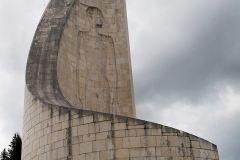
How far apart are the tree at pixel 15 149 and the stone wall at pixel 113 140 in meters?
10.2

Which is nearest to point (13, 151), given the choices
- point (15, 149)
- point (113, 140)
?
point (15, 149)

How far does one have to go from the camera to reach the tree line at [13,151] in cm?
1766

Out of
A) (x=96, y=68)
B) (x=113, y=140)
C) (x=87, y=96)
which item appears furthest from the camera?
(x=96, y=68)

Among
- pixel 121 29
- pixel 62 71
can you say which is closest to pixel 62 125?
pixel 62 71

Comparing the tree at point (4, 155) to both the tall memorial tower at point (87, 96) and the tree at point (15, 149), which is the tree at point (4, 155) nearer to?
the tree at point (15, 149)

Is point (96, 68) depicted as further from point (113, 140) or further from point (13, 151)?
point (13, 151)

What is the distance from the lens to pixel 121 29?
1266 centimetres

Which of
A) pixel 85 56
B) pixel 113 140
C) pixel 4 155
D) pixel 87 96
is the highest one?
pixel 85 56

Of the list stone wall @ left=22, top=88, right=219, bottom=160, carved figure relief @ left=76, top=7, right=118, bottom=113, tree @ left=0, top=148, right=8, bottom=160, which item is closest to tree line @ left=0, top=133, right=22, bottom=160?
tree @ left=0, top=148, right=8, bottom=160

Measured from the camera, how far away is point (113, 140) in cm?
743

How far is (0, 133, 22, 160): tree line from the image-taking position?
17656mm

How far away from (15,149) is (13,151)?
0.43 feet

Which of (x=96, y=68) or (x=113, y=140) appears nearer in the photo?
(x=113, y=140)

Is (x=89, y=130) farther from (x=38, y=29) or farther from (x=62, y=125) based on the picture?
(x=38, y=29)
